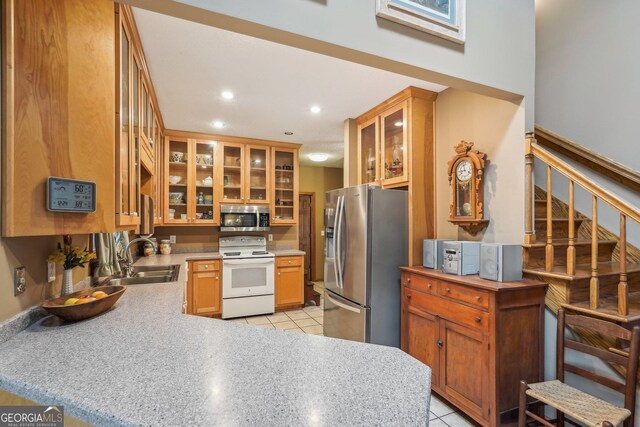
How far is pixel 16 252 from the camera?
1.26m

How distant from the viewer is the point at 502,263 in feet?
6.84

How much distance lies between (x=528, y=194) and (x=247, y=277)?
3.45 m

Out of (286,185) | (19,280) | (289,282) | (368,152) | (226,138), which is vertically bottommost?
(289,282)

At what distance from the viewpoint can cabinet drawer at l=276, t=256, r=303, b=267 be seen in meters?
4.53

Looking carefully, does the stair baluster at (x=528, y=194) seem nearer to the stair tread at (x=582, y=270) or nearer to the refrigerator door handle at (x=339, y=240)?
the stair tread at (x=582, y=270)

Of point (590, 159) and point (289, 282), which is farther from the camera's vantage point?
point (289, 282)

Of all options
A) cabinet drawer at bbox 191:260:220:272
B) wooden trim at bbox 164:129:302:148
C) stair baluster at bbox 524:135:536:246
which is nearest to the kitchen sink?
cabinet drawer at bbox 191:260:220:272

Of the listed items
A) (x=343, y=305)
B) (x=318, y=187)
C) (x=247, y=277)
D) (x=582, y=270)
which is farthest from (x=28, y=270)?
(x=318, y=187)

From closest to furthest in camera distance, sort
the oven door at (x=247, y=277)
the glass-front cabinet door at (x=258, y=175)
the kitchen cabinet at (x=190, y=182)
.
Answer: the oven door at (x=247, y=277) → the kitchen cabinet at (x=190, y=182) → the glass-front cabinet door at (x=258, y=175)

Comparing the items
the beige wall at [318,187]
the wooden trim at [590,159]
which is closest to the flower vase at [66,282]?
the wooden trim at [590,159]

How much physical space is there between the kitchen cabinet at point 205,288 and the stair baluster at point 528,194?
356 cm

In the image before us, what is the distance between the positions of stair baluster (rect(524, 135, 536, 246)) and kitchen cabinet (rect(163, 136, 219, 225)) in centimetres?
382

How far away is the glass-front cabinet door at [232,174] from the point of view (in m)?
4.58

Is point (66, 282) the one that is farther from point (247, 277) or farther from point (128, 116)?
point (247, 277)
